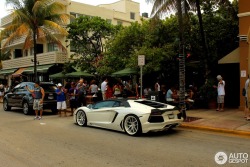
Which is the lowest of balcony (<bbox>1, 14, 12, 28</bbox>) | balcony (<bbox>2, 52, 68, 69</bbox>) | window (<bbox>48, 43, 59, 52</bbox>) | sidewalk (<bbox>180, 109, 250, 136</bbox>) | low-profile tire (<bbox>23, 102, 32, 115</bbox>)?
sidewalk (<bbox>180, 109, 250, 136</bbox>)

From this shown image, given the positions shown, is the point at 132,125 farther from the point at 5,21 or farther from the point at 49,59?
the point at 5,21

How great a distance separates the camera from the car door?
32.7 ft

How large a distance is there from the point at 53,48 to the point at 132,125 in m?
23.9

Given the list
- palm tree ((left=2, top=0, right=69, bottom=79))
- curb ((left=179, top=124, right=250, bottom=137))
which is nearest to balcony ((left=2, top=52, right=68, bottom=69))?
palm tree ((left=2, top=0, right=69, bottom=79))

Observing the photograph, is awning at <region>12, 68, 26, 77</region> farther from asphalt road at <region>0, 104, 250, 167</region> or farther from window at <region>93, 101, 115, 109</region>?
window at <region>93, 101, 115, 109</region>

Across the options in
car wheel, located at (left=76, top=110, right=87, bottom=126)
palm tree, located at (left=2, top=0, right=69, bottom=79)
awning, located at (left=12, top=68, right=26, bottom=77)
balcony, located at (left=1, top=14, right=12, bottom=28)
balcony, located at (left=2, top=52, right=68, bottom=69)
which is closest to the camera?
car wheel, located at (left=76, top=110, right=87, bottom=126)

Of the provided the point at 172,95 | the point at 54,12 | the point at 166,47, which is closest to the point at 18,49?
the point at 54,12

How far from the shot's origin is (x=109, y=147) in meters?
7.52

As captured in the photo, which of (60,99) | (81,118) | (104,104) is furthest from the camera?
(60,99)

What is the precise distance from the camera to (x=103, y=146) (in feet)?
25.0

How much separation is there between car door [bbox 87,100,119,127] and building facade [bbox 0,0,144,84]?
1586 cm

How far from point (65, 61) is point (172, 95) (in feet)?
56.1

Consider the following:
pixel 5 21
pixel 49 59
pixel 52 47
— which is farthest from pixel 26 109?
pixel 5 21

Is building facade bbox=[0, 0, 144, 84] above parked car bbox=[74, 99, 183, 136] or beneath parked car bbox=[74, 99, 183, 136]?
above
